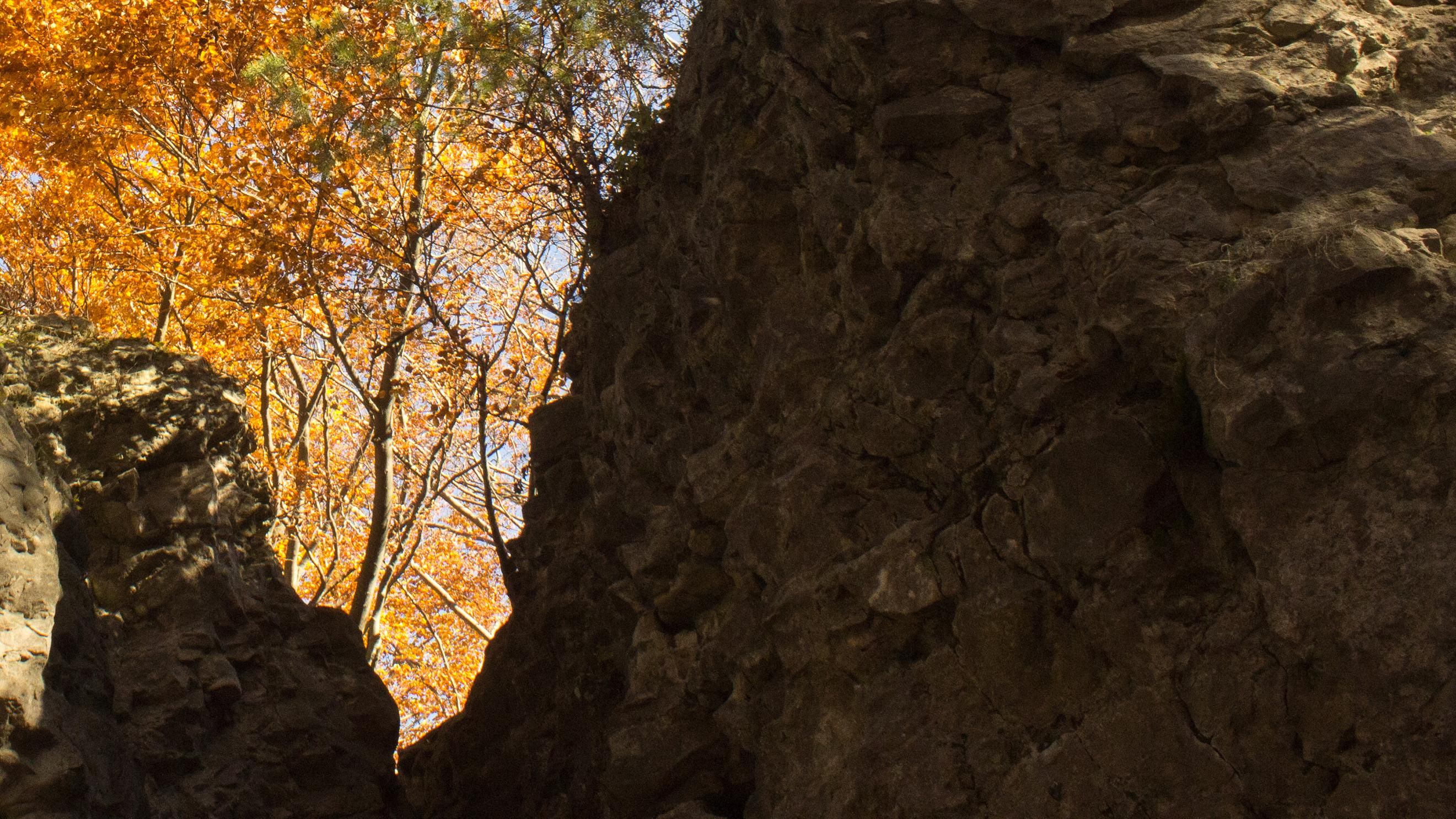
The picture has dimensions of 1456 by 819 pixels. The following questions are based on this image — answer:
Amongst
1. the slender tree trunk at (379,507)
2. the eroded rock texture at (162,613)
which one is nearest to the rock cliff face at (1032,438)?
the eroded rock texture at (162,613)

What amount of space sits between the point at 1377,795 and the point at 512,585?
7.92m

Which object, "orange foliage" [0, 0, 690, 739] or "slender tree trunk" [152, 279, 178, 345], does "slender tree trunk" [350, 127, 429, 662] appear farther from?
"slender tree trunk" [152, 279, 178, 345]

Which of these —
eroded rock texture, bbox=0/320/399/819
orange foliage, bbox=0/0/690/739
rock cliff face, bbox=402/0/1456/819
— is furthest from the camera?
orange foliage, bbox=0/0/690/739

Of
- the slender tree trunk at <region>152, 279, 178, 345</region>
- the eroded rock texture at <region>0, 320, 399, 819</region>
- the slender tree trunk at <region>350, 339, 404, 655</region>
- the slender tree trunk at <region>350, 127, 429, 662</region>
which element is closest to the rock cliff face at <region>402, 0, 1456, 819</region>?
the eroded rock texture at <region>0, 320, 399, 819</region>

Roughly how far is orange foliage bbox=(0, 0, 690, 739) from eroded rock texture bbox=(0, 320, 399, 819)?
2.17 metres

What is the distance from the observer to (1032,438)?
21.0 ft

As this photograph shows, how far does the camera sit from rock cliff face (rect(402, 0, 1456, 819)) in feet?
16.8

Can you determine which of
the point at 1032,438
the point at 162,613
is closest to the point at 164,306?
the point at 162,613

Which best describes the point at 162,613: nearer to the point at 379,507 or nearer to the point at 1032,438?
the point at 379,507

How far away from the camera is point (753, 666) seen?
772 centimetres

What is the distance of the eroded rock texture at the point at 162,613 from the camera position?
7.48 meters

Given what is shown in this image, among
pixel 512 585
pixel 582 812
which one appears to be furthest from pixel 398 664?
pixel 582 812

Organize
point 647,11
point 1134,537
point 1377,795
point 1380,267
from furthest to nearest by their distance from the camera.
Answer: point 647,11 → point 1134,537 → point 1380,267 → point 1377,795

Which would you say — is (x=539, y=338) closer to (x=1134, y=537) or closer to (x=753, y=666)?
(x=753, y=666)
